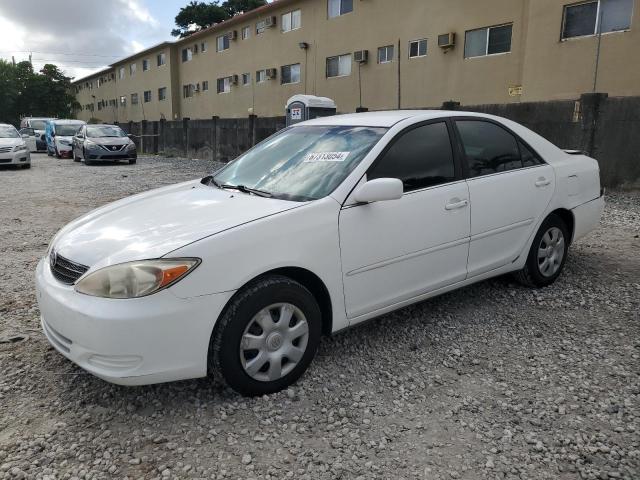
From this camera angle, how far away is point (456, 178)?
141 inches

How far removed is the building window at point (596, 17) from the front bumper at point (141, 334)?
1393 cm

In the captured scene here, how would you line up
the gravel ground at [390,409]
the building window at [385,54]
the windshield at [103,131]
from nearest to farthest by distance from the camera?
the gravel ground at [390,409] < the windshield at [103,131] < the building window at [385,54]

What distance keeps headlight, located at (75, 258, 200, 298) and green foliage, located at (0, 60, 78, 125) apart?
59825 mm

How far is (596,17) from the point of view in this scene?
42.7 feet

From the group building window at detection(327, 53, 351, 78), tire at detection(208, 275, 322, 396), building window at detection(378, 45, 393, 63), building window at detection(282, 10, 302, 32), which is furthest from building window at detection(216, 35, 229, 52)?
tire at detection(208, 275, 322, 396)

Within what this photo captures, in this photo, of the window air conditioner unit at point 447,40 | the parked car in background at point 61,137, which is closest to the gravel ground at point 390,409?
the window air conditioner unit at point 447,40

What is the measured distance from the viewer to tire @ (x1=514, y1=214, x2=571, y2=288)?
4201 mm

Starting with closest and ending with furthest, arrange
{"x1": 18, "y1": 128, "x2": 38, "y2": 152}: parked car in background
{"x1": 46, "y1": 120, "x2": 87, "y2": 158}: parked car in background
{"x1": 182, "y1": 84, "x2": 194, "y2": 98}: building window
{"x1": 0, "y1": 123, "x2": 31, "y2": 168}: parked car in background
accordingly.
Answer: {"x1": 0, "y1": 123, "x2": 31, "y2": 168}: parked car in background, {"x1": 46, "y1": 120, "x2": 87, "y2": 158}: parked car in background, {"x1": 18, "y1": 128, "x2": 38, "y2": 152}: parked car in background, {"x1": 182, "y1": 84, "x2": 194, "y2": 98}: building window

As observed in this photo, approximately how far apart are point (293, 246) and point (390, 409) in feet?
3.33

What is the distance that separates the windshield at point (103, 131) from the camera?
689 inches

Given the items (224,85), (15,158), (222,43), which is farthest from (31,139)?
(222,43)

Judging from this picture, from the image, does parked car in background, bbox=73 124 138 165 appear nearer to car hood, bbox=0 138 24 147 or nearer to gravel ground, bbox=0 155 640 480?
car hood, bbox=0 138 24 147

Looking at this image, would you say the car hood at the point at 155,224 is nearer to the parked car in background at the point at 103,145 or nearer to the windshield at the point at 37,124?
the parked car in background at the point at 103,145

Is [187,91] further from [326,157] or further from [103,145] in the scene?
[326,157]
